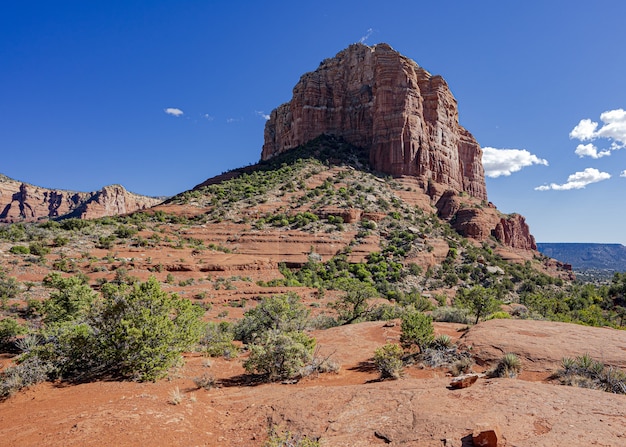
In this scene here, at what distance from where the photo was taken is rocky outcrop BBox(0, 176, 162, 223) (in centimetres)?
11494

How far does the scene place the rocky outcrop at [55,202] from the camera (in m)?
115

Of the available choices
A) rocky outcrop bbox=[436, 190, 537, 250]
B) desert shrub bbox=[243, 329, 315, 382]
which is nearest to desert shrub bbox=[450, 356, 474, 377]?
desert shrub bbox=[243, 329, 315, 382]

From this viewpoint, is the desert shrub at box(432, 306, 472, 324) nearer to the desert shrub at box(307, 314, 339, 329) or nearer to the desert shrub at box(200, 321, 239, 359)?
the desert shrub at box(307, 314, 339, 329)

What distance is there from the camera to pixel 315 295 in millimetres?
28609

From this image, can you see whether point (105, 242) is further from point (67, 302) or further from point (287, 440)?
point (287, 440)

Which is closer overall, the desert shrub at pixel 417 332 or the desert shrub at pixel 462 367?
the desert shrub at pixel 462 367

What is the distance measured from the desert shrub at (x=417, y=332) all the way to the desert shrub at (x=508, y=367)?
2.53m

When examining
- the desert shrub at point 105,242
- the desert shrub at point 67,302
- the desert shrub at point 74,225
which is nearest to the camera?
the desert shrub at point 67,302

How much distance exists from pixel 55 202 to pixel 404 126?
14002 centimetres

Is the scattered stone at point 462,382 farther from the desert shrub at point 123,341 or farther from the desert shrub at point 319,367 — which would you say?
the desert shrub at point 123,341

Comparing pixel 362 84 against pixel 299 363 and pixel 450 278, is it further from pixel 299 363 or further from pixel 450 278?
pixel 299 363

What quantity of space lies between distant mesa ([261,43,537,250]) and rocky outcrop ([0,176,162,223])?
77850mm

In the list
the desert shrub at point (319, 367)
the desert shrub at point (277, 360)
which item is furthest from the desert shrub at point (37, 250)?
the desert shrub at point (319, 367)

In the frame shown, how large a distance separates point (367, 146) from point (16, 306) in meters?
59.5
